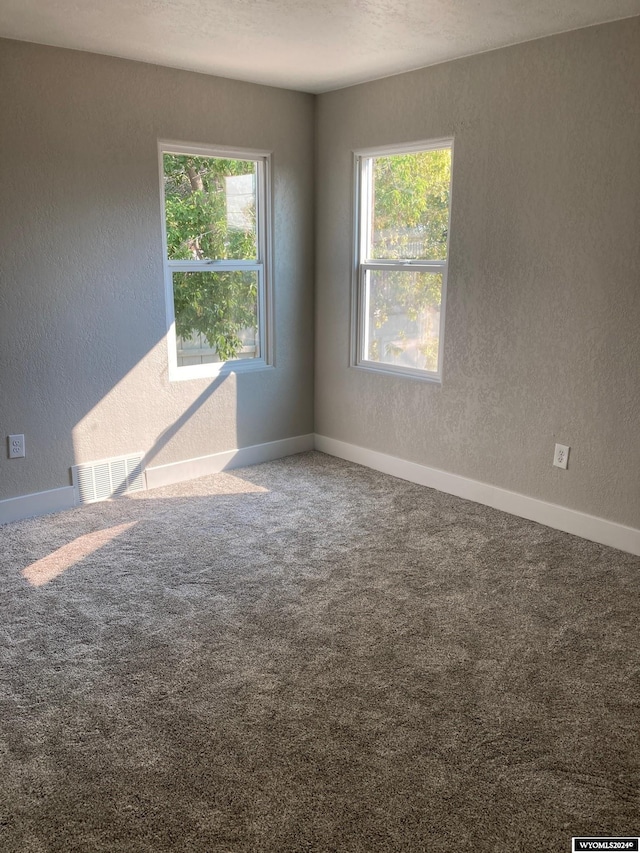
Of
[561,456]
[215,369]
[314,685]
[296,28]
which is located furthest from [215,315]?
[314,685]

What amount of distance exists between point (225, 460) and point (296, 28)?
8.36 ft

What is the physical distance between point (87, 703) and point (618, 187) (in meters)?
3.02

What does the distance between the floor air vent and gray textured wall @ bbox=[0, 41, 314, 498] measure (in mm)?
68

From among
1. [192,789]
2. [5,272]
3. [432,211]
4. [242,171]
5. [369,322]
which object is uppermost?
[242,171]

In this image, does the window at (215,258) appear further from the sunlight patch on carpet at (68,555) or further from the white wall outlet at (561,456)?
the white wall outlet at (561,456)

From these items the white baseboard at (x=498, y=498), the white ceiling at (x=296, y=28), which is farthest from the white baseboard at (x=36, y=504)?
the white ceiling at (x=296, y=28)

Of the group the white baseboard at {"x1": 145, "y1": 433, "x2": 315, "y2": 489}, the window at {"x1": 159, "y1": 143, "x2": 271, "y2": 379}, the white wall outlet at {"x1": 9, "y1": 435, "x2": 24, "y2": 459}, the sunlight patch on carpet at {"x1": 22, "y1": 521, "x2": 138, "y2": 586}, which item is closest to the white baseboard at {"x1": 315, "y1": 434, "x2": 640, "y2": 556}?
the white baseboard at {"x1": 145, "y1": 433, "x2": 315, "y2": 489}

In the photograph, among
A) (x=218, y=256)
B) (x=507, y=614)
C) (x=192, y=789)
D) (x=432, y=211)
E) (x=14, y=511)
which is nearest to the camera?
(x=192, y=789)

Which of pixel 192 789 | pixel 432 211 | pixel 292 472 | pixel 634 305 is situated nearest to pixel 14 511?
pixel 292 472

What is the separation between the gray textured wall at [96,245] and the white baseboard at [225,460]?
71 millimetres

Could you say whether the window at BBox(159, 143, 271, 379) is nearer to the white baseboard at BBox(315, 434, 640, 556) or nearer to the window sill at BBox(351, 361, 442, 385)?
the window sill at BBox(351, 361, 442, 385)

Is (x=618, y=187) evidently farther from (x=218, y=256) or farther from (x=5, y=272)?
(x=5, y=272)

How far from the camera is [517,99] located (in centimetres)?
351

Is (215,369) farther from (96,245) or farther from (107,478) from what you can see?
(96,245)
